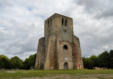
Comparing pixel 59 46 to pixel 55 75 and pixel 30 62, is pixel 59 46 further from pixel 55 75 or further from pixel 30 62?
pixel 30 62

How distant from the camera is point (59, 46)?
28.1m

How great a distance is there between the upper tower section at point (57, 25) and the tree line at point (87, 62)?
1987 cm

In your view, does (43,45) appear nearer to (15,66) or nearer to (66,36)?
(66,36)

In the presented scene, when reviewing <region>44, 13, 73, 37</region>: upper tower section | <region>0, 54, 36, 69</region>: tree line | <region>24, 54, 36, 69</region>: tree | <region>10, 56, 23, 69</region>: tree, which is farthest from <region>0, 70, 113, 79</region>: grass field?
<region>10, 56, 23, 69</region>: tree

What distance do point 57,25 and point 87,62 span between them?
32.0 m

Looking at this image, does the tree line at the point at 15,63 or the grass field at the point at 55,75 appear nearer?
the grass field at the point at 55,75

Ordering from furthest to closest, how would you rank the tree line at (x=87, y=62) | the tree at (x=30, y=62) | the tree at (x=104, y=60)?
the tree at (x=30, y=62), the tree line at (x=87, y=62), the tree at (x=104, y=60)

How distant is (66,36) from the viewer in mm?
30250

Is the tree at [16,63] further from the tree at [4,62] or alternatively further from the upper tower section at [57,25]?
the upper tower section at [57,25]

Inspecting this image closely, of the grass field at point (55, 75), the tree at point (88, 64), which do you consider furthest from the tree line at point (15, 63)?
the grass field at point (55, 75)

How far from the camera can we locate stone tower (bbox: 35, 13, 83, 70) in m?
27.1

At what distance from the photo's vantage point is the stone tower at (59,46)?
27.1 metres

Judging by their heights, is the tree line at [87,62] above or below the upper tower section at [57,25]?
below

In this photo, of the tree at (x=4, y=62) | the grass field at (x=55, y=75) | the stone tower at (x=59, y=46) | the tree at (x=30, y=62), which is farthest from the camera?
the tree at (x=4, y=62)
